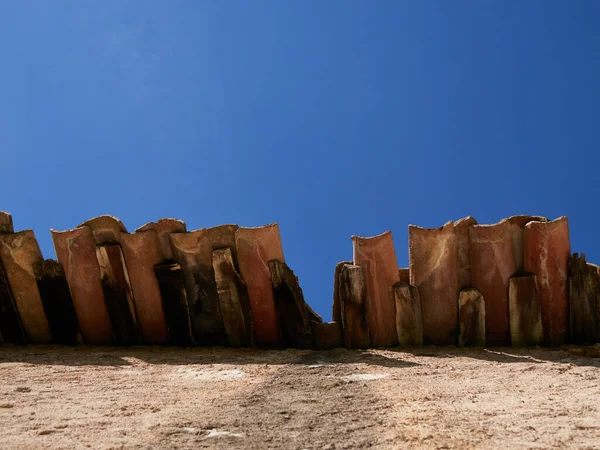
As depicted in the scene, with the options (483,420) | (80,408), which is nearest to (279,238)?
(80,408)

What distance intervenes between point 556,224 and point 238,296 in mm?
3027

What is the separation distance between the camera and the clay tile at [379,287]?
5.73 m

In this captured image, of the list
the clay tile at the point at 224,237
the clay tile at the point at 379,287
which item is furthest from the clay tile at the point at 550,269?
the clay tile at the point at 224,237

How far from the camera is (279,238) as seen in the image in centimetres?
588

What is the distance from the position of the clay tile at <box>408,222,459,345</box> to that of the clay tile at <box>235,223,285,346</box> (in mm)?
1344

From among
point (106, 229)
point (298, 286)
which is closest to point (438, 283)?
point (298, 286)

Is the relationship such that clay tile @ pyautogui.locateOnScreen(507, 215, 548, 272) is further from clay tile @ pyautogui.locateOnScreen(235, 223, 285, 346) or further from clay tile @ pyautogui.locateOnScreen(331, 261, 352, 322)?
clay tile @ pyautogui.locateOnScreen(235, 223, 285, 346)

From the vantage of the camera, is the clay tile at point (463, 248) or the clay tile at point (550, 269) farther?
the clay tile at point (463, 248)

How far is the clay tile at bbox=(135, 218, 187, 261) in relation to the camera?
6.00 meters

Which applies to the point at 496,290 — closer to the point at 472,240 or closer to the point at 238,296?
the point at 472,240

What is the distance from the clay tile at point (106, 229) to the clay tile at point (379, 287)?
230 centimetres

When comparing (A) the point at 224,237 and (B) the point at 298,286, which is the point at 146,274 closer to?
(A) the point at 224,237

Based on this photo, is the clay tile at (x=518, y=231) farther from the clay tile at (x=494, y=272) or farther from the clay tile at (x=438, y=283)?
the clay tile at (x=438, y=283)

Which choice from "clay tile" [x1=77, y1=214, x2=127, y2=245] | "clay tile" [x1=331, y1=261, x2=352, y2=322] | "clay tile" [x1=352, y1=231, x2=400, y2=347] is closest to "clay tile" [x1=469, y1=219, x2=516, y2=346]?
"clay tile" [x1=352, y1=231, x2=400, y2=347]
